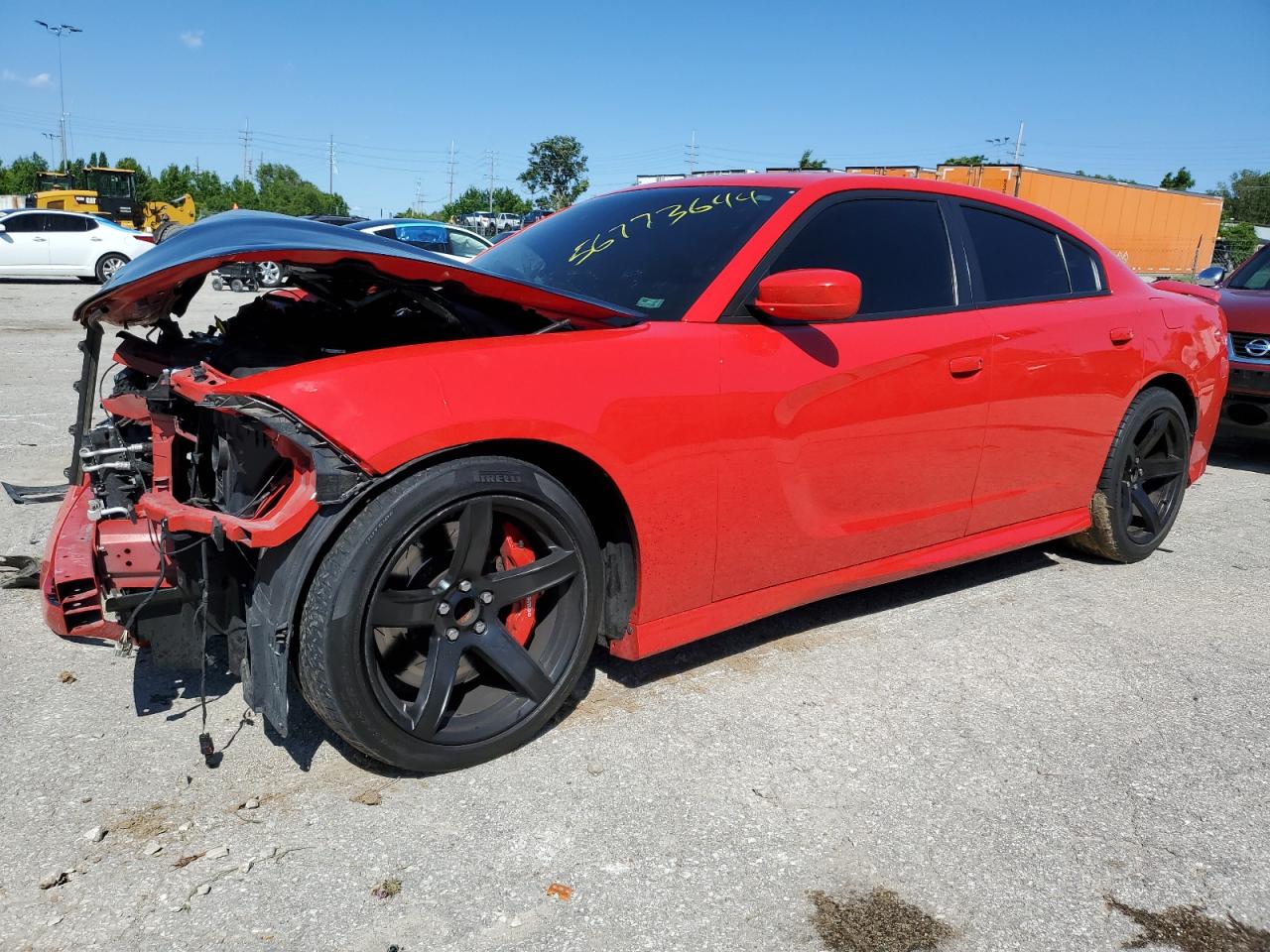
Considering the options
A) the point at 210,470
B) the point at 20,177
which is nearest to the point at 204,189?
the point at 20,177

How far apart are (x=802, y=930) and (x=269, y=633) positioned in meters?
1.37

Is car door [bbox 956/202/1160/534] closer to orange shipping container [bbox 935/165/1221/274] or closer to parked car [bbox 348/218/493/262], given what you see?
parked car [bbox 348/218/493/262]

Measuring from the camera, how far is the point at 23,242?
61.2ft

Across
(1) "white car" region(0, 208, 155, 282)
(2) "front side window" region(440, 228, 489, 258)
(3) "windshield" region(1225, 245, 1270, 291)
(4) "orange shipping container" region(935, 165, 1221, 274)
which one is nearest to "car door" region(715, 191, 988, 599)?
(3) "windshield" region(1225, 245, 1270, 291)

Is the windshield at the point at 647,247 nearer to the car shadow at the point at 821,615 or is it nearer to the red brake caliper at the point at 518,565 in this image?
the red brake caliper at the point at 518,565

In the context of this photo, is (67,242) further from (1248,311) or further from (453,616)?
(453,616)

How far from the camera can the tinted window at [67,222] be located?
18844 millimetres

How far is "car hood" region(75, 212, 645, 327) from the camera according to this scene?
2326mm

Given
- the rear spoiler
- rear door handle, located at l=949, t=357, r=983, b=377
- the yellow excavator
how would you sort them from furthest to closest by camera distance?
the yellow excavator
the rear spoiler
rear door handle, located at l=949, t=357, r=983, b=377

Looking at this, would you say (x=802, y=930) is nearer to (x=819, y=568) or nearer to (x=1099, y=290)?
(x=819, y=568)

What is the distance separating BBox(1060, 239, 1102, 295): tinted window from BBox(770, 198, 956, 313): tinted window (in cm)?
82

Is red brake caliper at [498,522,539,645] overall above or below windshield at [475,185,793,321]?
below

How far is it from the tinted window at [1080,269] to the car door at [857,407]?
0.76 metres

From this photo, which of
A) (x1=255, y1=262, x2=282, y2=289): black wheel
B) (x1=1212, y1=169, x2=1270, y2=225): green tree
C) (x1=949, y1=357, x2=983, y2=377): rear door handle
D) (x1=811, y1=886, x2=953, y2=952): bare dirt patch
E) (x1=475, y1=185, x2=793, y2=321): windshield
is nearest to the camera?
(x1=811, y1=886, x2=953, y2=952): bare dirt patch
